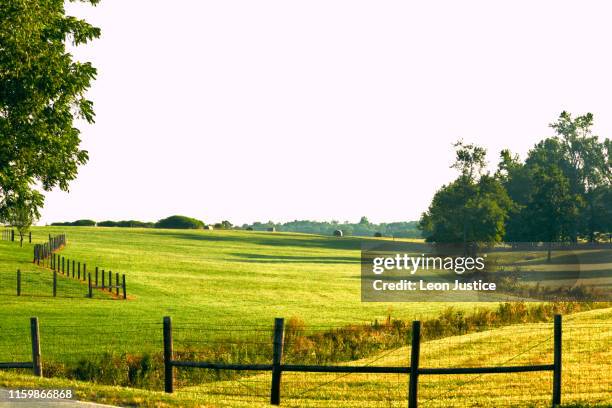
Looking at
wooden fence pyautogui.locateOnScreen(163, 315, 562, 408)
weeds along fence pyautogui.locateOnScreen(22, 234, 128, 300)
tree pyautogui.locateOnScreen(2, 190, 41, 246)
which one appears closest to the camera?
wooden fence pyautogui.locateOnScreen(163, 315, 562, 408)

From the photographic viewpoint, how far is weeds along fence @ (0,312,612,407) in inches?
939

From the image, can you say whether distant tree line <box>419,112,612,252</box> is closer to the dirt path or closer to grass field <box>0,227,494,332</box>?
grass field <box>0,227,494,332</box>

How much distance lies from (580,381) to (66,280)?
4433 centimetres

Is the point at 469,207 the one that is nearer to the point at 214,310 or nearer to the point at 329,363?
the point at 214,310

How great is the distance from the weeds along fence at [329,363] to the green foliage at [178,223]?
13584 centimetres

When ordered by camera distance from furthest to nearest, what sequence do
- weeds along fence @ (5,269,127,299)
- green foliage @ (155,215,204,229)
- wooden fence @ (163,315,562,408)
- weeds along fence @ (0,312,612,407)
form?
green foliage @ (155,215,204,229) → weeds along fence @ (5,269,127,299) → weeds along fence @ (0,312,612,407) → wooden fence @ (163,315,562,408)

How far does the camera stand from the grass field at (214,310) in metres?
28.4

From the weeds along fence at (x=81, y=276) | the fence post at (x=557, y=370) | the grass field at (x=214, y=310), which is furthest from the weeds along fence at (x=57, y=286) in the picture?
the fence post at (x=557, y=370)

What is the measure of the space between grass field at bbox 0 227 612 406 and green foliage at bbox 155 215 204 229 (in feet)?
196

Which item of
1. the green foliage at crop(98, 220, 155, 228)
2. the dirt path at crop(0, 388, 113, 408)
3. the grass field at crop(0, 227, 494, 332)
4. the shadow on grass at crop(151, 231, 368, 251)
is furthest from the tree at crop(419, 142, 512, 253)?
Answer: the dirt path at crop(0, 388, 113, 408)

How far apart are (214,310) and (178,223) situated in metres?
130

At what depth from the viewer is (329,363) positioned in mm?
36844

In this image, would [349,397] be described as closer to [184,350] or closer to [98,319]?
[184,350]

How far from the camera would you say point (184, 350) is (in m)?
38.5
